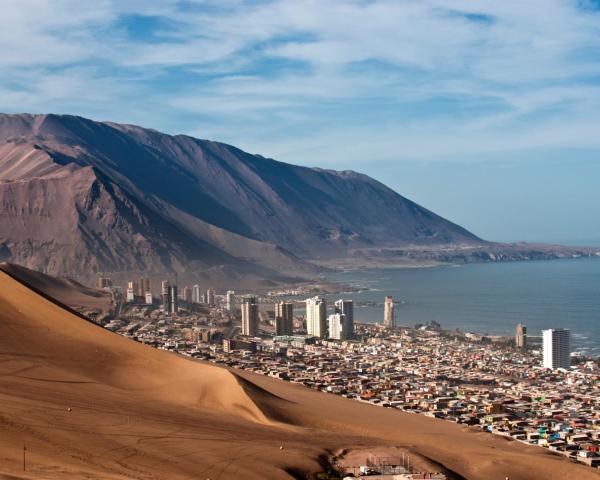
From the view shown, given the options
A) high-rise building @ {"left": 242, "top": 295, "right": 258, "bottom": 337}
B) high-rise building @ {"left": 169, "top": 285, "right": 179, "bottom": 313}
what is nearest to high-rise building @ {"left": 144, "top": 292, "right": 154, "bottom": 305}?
high-rise building @ {"left": 169, "top": 285, "right": 179, "bottom": 313}

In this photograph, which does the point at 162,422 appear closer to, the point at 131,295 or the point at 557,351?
the point at 557,351

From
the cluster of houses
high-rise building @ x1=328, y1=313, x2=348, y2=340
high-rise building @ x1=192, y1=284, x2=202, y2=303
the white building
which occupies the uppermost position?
the white building

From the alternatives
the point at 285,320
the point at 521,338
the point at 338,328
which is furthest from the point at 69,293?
the point at 521,338

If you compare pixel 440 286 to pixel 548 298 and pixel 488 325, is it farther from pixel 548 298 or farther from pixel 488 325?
pixel 488 325

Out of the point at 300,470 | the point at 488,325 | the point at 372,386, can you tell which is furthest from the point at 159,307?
the point at 300,470

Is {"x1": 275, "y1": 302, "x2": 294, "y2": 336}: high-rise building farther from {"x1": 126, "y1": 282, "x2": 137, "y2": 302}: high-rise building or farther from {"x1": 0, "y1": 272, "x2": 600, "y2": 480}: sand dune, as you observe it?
{"x1": 0, "y1": 272, "x2": 600, "y2": 480}: sand dune

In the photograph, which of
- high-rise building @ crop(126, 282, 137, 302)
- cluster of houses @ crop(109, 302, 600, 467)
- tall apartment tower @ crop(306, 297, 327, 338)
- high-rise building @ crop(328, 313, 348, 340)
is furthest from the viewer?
high-rise building @ crop(126, 282, 137, 302)

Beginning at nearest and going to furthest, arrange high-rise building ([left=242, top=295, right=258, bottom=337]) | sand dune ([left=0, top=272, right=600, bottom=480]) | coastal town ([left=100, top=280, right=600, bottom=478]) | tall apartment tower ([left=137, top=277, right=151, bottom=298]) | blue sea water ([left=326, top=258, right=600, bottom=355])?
sand dune ([left=0, top=272, right=600, bottom=480]) → coastal town ([left=100, top=280, right=600, bottom=478]) → high-rise building ([left=242, top=295, right=258, bottom=337]) → blue sea water ([left=326, top=258, right=600, bottom=355]) → tall apartment tower ([left=137, top=277, right=151, bottom=298])
